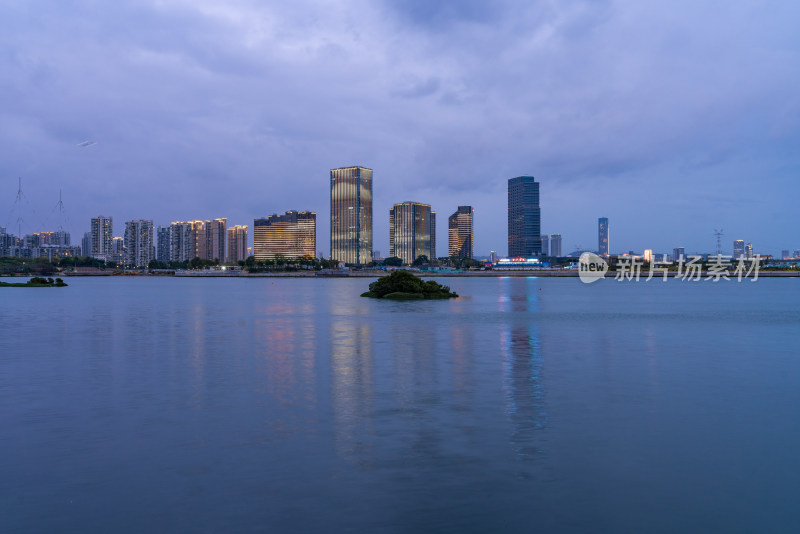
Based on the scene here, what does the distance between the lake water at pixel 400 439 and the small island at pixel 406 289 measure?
60.1 meters

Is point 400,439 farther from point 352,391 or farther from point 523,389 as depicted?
point 523,389

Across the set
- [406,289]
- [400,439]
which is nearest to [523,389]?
[400,439]

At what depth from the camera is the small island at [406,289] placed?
329 ft

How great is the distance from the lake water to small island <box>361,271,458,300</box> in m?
60.1

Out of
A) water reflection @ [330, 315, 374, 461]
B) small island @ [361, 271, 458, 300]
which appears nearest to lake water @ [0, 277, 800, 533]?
water reflection @ [330, 315, 374, 461]

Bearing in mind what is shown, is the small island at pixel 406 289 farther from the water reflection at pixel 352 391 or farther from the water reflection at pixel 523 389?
the water reflection at pixel 352 391

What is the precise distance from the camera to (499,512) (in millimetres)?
12305

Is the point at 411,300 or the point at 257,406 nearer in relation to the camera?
the point at 257,406

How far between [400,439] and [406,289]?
83017 mm

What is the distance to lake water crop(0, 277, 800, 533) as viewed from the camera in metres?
12.3

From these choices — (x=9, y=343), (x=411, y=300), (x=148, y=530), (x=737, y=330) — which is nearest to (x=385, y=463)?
(x=148, y=530)

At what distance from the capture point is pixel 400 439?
17.8 metres

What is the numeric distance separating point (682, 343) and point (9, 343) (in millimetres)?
47745

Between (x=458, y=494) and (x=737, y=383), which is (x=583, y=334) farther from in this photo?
(x=458, y=494)
